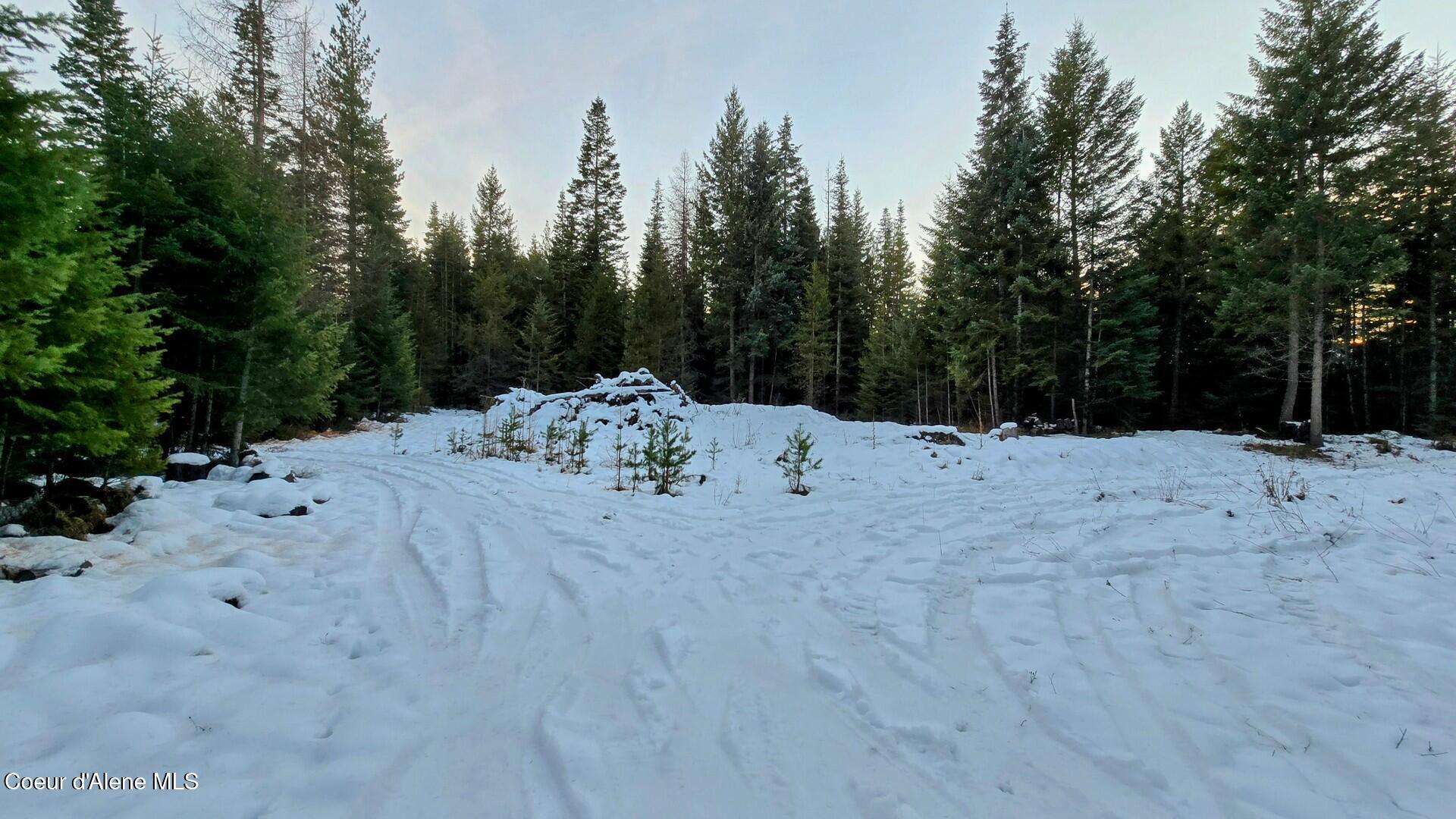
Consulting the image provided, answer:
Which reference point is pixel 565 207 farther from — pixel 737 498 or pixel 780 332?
pixel 737 498

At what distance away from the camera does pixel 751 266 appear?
75.0 ft

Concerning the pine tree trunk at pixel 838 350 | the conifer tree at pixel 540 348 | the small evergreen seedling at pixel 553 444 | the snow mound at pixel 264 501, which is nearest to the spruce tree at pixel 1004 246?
the pine tree trunk at pixel 838 350

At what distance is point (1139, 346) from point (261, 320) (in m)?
23.6

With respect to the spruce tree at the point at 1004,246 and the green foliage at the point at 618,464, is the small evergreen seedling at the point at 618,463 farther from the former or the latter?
the spruce tree at the point at 1004,246

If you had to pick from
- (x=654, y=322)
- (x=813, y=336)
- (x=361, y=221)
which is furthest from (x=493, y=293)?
(x=813, y=336)

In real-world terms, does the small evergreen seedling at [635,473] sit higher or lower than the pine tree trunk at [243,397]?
lower

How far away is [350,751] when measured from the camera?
183 cm

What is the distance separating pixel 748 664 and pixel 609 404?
10.8 meters

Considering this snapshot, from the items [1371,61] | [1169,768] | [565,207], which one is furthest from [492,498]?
[565,207]

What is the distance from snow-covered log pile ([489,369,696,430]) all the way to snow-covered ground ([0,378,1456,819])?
280 inches

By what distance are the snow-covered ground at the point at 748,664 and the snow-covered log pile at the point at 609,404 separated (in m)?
7.12

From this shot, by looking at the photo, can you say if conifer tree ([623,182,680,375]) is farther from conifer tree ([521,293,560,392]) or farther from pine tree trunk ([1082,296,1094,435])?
pine tree trunk ([1082,296,1094,435])

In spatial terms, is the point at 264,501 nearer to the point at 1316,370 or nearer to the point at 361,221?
the point at 361,221

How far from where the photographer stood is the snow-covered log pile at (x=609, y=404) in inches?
473
